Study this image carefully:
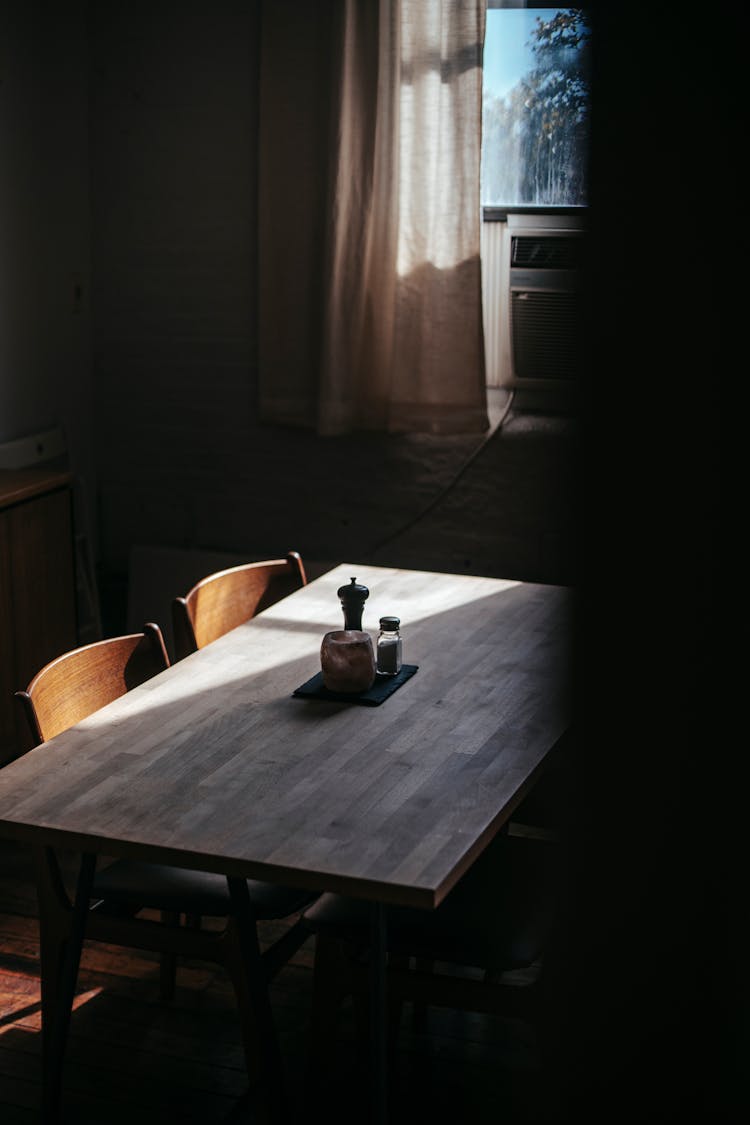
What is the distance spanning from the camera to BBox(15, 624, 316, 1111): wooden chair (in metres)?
2.23

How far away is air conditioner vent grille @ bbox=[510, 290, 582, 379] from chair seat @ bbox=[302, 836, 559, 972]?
90.8 inches

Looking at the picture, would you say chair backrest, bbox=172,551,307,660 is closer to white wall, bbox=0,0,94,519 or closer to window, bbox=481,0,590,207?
white wall, bbox=0,0,94,519

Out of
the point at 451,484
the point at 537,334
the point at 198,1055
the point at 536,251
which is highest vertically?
the point at 536,251

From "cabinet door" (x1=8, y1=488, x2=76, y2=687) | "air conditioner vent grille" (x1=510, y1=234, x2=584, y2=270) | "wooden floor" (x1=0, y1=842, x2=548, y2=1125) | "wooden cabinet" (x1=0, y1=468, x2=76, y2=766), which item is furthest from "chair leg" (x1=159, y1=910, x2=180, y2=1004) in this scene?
"air conditioner vent grille" (x1=510, y1=234, x2=584, y2=270)

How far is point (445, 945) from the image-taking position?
2.23 metres

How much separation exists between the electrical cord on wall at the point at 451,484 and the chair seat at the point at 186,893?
2312 millimetres

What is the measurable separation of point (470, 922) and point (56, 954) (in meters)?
0.74

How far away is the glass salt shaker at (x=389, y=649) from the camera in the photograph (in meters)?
2.61

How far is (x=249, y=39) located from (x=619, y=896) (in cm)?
453

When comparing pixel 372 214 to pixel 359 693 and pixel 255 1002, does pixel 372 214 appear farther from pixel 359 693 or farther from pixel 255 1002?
pixel 255 1002

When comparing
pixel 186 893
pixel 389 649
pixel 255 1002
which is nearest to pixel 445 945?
pixel 255 1002

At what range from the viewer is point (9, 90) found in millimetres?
4340

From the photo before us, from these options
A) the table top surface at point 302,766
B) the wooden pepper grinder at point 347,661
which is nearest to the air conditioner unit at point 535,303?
the table top surface at point 302,766

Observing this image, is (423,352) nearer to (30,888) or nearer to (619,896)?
(30,888)
